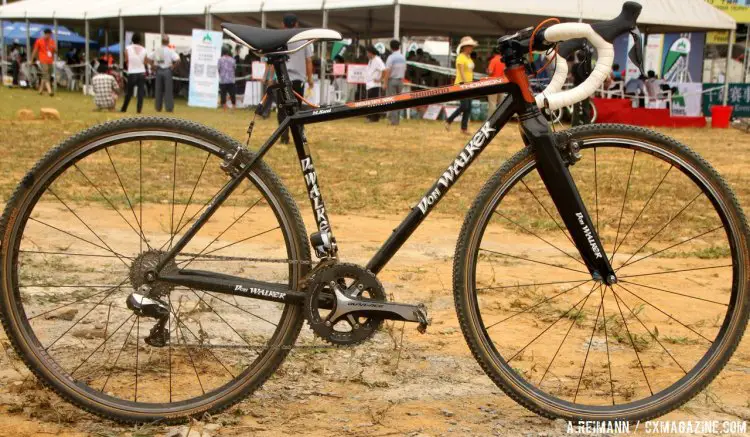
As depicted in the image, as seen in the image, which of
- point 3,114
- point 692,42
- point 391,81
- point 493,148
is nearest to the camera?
point 493,148

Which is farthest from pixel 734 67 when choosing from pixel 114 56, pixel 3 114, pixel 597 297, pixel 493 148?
pixel 597 297

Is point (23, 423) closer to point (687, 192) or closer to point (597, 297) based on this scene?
point (597, 297)

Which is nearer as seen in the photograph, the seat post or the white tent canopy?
the seat post

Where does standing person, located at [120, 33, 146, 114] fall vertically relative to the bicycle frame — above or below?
above

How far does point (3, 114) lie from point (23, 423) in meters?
18.0

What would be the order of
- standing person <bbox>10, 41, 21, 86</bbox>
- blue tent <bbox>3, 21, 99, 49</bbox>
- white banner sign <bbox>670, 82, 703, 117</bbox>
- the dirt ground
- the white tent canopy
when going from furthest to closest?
blue tent <bbox>3, 21, 99, 49</bbox> → standing person <bbox>10, 41, 21, 86</bbox> → white banner sign <bbox>670, 82, 703, 117</bbox> → the white tent canopy → the dirt ground

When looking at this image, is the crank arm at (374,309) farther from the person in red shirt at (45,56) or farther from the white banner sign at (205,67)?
the person in red shirt at (45,56)

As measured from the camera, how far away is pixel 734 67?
105 feet

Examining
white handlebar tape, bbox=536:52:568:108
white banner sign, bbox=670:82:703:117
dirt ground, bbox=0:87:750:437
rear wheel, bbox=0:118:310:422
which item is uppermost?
white banner sign, bbox=670:82:703:117

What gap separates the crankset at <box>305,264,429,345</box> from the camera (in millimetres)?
2930

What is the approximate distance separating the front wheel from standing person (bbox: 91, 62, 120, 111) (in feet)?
59.4

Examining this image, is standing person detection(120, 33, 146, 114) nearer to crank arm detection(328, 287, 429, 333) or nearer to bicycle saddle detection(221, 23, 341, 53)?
bicycle saddle detection(221, 23, 341, 53)

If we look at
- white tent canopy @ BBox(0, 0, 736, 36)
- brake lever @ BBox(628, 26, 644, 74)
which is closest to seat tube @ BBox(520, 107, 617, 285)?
brake lever @ BBox(628, 26, 644, 74)

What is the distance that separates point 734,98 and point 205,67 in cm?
1592
